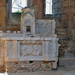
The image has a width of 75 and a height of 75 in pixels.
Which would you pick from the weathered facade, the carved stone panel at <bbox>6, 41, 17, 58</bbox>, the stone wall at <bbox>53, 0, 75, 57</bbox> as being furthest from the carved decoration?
the stone wall at <bbox>53, 0, 75, 57</bbox>

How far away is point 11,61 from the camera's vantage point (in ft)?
19.3

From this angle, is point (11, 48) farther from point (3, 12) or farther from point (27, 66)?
point (3, 12)

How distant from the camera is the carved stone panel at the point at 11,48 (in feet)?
19.2

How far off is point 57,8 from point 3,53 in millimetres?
5635

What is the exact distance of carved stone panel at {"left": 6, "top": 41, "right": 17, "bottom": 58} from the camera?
19.2 feet

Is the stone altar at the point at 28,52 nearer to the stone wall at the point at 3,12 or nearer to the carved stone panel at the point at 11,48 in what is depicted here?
the carved stone panel at the point at 11,48

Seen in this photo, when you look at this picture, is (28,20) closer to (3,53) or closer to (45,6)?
(3,53)

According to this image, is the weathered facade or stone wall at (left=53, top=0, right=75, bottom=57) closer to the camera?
the weathered facade

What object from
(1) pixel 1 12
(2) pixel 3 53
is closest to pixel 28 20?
(2) pixel 3 53

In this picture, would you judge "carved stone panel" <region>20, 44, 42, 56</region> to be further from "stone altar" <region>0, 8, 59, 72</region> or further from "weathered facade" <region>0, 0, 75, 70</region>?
"weathered facade" <region>0, 0, 75, 70</region>

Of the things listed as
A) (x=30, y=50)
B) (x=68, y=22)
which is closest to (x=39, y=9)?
(x=68, y=22)

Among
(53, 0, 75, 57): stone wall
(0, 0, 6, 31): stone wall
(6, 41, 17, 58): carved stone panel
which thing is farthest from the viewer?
(53, 0, 75, 57): stone wall

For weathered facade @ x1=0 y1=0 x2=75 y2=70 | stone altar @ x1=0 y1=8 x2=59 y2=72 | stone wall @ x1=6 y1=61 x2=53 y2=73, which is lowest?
stone wall @ x1=6 y1=61 x2=53 y2=73

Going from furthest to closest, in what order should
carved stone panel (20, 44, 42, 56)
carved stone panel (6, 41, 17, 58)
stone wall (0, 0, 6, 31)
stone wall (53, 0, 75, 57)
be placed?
stone wall (53, 0, 75, 57) < stone wall (0, 0, 6, 31) < carved stone panel (20, 44, 42, 56) < carved stone panel (6, 41, 17, 58)
